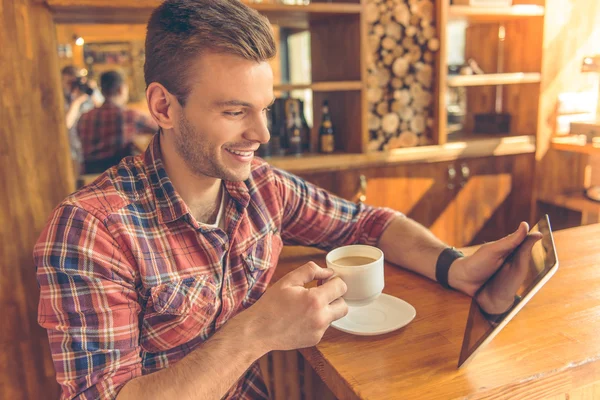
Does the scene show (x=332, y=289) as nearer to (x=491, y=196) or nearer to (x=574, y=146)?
(x=491, y=196)

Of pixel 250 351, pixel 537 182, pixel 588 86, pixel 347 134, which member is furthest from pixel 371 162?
pixel 250 351

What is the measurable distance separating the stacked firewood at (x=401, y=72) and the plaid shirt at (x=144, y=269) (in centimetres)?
136

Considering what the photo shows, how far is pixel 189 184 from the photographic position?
4.07 feet

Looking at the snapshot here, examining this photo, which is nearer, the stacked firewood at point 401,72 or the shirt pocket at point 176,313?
the shirt pocket at point 176,313

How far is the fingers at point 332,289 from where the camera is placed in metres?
0.95

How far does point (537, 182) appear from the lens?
299cm

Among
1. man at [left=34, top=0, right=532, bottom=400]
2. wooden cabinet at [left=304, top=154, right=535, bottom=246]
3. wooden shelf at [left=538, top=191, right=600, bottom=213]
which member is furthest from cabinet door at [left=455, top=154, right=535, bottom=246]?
man at [left=34, top=0, right=532, bottom=400]

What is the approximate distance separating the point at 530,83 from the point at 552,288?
2.15 m

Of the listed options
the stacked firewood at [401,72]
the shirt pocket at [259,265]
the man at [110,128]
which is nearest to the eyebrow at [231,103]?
the shirt pocket at [259,265]

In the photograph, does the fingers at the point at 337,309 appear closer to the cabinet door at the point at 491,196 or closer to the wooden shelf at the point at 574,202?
the cabinet door at the point at 491,196

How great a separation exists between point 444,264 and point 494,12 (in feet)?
6.49

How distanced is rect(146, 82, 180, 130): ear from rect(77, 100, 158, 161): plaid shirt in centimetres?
247

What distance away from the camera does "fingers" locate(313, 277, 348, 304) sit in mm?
954

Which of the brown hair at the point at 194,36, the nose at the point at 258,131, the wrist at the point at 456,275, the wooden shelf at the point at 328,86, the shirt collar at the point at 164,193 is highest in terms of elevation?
the brown hair at the point at 194,36
